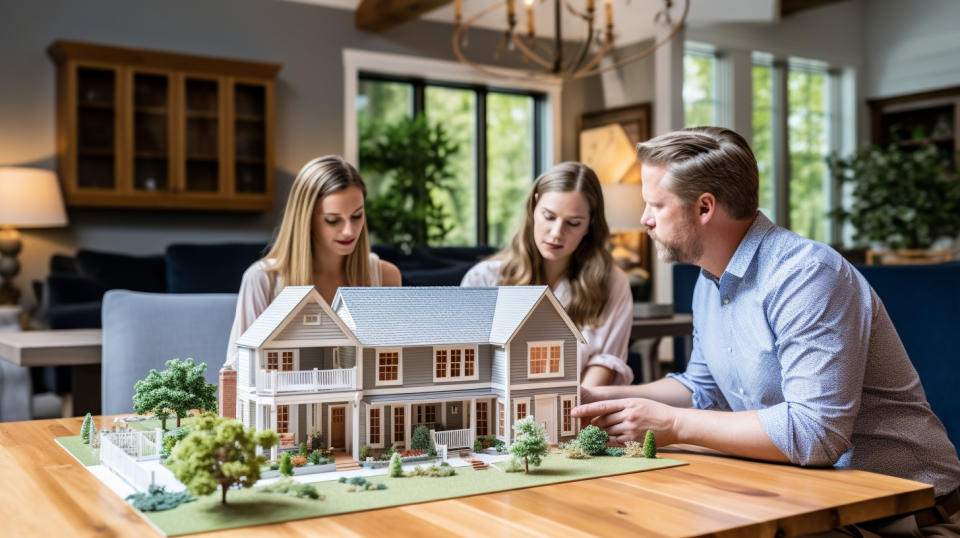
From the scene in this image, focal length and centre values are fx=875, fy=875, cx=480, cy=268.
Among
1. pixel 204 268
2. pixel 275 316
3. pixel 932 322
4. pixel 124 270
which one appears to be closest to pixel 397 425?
pixel 275 316

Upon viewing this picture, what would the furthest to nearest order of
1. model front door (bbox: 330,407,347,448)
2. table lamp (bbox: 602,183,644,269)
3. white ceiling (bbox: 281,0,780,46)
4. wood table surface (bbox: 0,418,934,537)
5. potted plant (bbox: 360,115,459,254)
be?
white ceiling (bbox: 281,0,780,46) < potted plant (bbox: 360,115,459,254) < table lamp (bbox: 602,183,644,269) < model front door (bbox: 330,407,347,448) < wood table surface (bbox: 0,418,934,537)

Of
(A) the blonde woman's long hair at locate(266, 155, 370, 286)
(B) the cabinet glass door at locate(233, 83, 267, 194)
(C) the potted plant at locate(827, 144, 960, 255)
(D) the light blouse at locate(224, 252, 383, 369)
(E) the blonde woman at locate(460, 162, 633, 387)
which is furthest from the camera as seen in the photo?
(C) the potted plant at locate(827, 144, 960, 255)

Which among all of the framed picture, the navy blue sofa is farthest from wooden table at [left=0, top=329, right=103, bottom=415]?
the framed picture

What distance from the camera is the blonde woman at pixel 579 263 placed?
7.30ft

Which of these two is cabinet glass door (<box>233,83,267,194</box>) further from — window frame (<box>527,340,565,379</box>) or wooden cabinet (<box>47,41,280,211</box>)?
window frame (<box>527,340,565,379</box>)

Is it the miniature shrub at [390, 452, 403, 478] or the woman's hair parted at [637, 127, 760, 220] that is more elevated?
the woman's hair parted at [637, 127, 760, 220]

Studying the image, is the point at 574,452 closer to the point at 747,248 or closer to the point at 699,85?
the point at 747,248

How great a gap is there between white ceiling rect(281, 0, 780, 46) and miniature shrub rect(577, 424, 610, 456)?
6.24 metres

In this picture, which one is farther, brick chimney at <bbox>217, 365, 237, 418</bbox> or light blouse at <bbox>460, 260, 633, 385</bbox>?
light blouse at <bbox>460, 260, 633, 385</bbox>

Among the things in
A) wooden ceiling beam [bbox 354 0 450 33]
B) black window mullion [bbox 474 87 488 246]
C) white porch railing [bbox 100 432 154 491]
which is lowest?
white porch railing [bbox 100 432 154 491]

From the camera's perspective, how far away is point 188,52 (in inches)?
254

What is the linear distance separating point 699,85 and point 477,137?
2.20 m

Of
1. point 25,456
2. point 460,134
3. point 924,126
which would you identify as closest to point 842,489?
point 25,456

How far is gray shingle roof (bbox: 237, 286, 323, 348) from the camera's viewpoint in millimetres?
1224
